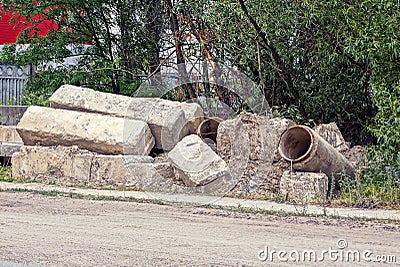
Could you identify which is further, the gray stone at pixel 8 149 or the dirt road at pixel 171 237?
the gray stone at pixel 8 149

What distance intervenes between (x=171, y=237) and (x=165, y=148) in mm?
4060

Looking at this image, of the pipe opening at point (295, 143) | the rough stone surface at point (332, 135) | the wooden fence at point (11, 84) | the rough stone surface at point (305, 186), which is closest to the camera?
the rough stone surface at point (305, 186)

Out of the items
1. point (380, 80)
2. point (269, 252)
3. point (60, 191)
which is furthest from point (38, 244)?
point (380, 80)

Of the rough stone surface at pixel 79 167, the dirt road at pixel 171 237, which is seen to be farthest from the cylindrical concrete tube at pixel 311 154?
the rough stone surface at pixel 79 167

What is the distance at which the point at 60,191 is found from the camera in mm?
9609

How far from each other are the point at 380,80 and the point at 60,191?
4.78m

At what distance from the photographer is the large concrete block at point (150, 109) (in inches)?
410

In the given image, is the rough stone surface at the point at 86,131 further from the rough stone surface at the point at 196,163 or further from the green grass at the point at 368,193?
the green grass at the point at 368,193

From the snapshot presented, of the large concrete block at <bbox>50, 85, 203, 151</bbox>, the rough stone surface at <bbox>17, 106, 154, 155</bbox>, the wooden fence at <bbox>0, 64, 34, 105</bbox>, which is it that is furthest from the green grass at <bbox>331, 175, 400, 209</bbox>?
the wooden fence at <bbox>0, 64, 34, 105</bbox>

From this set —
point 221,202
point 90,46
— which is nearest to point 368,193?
point 221,202

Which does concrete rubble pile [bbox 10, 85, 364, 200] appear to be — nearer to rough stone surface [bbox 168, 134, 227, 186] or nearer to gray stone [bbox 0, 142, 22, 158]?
Answer: rough stone surface [bbox 168, 134, 227, 186]

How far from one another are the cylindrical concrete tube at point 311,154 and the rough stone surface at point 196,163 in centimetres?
93

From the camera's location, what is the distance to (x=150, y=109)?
419 inches

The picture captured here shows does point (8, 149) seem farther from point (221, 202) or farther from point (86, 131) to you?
point (221, 202)
